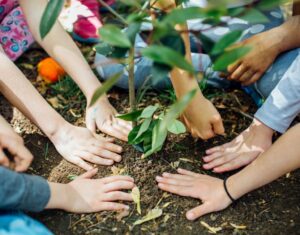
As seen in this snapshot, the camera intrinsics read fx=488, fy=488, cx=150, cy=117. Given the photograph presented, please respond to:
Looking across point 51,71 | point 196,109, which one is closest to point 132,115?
point 196,109

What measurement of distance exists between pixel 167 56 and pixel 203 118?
27.3 inches

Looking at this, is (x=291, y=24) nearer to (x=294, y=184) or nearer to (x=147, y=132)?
(x=294, y=184)

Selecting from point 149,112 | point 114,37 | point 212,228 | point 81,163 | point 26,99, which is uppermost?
point 114,37

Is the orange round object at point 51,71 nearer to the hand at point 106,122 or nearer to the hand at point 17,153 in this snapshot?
the hand at point 106,122

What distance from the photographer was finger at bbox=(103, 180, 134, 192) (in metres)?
1.46

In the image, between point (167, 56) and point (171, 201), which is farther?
point (171, 201)

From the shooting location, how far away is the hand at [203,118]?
4.88 ft

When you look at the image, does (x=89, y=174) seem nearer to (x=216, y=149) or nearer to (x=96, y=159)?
(x=96, y=159)

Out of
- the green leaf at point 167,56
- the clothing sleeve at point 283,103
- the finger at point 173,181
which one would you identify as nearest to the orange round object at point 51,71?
the finger at point 173,181

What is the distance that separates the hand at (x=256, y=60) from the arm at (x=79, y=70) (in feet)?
1.43

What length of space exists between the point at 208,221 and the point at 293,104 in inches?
18.5

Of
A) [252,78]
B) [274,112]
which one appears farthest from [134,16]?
[252,78]

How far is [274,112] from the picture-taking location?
157cm

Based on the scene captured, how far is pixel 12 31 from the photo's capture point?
2.03 m
